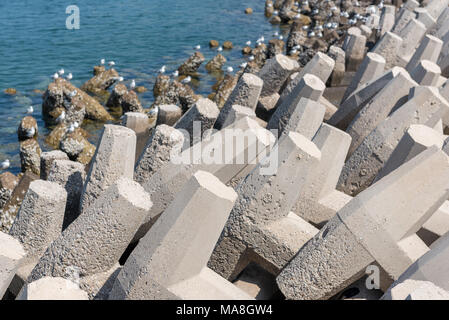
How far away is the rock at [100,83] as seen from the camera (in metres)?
12.2

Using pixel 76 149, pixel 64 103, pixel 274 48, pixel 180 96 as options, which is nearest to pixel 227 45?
pixel 274 48

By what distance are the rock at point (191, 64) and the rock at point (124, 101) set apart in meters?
3.22

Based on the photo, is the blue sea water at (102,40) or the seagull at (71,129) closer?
the seagull at (71,129)

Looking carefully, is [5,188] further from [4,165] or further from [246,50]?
[246,50]

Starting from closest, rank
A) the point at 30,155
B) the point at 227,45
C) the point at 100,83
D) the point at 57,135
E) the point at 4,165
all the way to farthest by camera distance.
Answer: the point at 30,155 < the point at 4,165 < the point at 57,135 < the point at 100,83 < the point at 227,45

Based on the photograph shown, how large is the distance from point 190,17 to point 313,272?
17.7 meters

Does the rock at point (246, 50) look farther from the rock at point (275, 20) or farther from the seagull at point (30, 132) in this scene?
the seagull at point (30, 132)

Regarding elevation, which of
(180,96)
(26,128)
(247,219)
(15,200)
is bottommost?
(26,128)

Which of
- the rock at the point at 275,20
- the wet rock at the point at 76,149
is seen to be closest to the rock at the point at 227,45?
the rock at the point at 275,20

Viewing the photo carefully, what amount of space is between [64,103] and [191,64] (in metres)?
4.44

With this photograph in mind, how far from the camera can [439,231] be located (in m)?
2.97

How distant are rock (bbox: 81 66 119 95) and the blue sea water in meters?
0.65

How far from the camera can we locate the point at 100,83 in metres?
12.3
